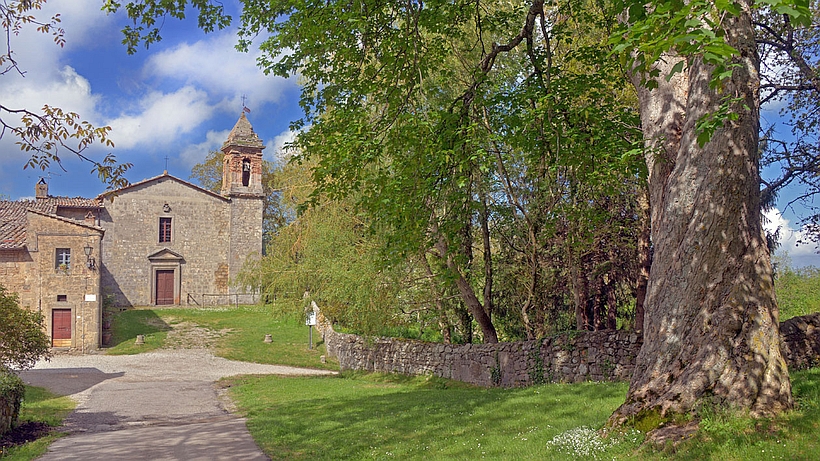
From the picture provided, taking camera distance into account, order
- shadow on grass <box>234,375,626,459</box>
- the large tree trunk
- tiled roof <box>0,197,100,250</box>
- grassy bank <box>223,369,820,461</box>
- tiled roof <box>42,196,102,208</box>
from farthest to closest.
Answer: tiled roof <box>42,196,102,208</box>, tiled roof <box>0,197,100,250</box>, shadow on grass <box>234,375,626,459</box>, the large tree trunk, grassy bank <box>223,369,820,461</box>

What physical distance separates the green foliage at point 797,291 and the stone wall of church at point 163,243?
3735 centimetres

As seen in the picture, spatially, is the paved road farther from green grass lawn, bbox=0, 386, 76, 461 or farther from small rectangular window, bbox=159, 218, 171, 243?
small rectangular window, bbox=159, 218, 171, 243

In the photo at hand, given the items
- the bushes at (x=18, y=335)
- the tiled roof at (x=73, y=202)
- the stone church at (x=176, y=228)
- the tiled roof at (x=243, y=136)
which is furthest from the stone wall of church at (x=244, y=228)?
the bushes at (x=18, y=335)

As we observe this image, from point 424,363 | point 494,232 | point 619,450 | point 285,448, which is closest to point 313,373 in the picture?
point 424,363

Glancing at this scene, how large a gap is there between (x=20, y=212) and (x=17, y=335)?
24.2 metres

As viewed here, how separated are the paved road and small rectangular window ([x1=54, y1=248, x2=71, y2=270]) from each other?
14.1 ft

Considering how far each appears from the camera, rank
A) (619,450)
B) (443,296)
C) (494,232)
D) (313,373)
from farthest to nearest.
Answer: (313,373)
(443,296)
(494,232)
(619,450)

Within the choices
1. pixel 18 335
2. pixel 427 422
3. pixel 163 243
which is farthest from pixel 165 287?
pixel 427 422

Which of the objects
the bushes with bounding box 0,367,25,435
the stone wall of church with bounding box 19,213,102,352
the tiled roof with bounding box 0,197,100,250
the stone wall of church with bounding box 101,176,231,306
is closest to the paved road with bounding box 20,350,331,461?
the bushes with bounding box 0,367,25,435

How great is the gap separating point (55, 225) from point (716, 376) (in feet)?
106

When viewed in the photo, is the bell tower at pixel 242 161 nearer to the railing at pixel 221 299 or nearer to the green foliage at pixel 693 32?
the railing at pixel 221 299

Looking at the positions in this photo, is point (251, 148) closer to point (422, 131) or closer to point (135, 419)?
point (135, 419)

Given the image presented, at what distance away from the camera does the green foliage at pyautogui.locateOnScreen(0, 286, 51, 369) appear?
1584 cm

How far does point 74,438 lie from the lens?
1134 cm
